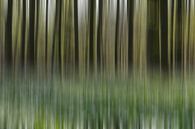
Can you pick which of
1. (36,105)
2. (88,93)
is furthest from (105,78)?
(36,105)

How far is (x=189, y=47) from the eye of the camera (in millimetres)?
565

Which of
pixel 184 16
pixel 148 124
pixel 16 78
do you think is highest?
pixel 184 16

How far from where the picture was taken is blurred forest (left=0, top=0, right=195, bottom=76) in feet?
1.88

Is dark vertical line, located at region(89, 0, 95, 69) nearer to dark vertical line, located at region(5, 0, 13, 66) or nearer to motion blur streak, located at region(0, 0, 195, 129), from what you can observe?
motion blur streak, located at region(0, 0, 195, 129)

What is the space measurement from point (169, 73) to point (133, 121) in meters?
0.12

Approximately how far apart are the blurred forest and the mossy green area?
3 cm

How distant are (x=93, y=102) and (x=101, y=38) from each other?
0.44 feet

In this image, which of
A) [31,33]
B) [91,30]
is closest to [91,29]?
[91,30]

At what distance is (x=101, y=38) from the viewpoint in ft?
1.89

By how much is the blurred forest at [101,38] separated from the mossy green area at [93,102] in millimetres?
26

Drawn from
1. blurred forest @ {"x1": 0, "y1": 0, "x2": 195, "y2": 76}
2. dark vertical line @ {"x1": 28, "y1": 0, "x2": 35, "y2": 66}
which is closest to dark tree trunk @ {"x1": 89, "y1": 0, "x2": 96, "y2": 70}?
blurred forest @ {"x1": 0, "y1": 0, "x2": 195, "y2": 76}

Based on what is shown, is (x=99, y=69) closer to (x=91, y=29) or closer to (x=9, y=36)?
(x=91, y=29)

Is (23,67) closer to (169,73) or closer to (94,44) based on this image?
(94,44)

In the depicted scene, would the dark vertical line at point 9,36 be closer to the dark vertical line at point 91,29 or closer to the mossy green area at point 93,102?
the mossy green area at point 93,102
